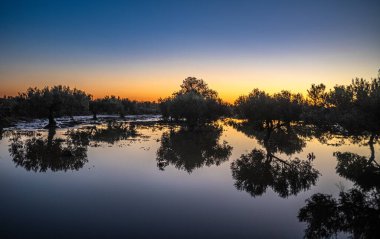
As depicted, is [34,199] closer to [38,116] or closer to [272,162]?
[272,162]

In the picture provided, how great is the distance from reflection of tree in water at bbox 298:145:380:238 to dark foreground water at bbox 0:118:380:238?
336 mm

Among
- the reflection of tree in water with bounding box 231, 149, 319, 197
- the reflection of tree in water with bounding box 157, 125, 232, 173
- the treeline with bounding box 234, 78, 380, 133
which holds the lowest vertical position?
the reflection of tree in water with bounding box 231, 149, 319, 197

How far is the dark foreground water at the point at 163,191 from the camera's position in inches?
598

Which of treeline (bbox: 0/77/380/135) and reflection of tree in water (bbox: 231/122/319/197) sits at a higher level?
treeline (bbox: 0/77/380/135)

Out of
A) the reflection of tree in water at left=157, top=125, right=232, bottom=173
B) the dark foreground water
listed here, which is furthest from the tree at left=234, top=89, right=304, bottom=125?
the dark foreground water

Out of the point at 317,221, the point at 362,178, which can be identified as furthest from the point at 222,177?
the point at 362,178

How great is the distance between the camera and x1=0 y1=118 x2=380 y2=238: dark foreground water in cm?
1518

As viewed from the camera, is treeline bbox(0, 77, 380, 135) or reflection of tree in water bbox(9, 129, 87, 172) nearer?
treeline bbox(0, 77, 380, 135)

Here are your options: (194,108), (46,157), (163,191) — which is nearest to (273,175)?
(163,191)

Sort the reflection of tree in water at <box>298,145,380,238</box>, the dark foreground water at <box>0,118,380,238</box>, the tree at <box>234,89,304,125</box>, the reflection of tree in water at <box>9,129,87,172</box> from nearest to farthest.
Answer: the dark foreground water at <box>0,118,380,238</box>
the reflection of tree in water at <box>298,145,380,238</box>
the reflection of tree in water at <box>9,129,87,172</box>
the tree at <box>234,89,304,125</box>

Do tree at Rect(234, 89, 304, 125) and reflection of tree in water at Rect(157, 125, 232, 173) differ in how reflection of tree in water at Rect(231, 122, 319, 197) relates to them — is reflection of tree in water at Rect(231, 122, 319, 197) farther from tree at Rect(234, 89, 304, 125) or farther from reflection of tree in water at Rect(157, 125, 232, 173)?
tree at Rect(234, 89, 304, 125)

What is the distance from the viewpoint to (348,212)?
18.0 metres

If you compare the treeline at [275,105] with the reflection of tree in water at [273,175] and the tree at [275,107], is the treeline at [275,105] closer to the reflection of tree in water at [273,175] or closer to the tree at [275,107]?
the tree at [275,107]

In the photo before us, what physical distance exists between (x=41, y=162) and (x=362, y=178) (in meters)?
33.7
